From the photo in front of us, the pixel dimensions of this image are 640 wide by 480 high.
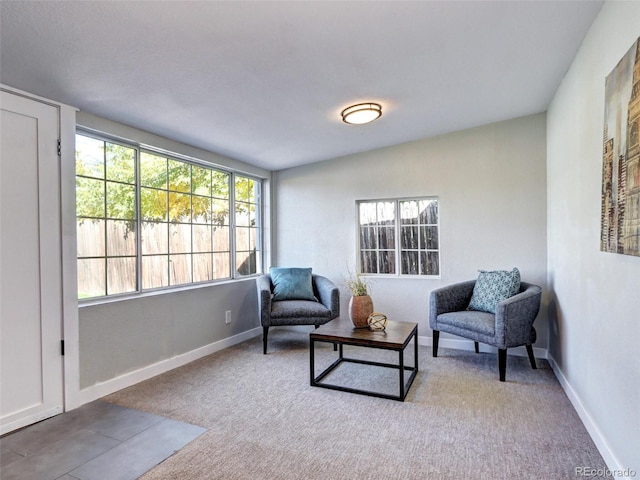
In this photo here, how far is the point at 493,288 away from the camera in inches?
131

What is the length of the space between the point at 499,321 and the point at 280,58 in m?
2.53

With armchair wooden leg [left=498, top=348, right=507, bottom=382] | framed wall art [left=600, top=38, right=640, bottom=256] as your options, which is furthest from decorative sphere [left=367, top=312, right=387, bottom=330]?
framed wall art [left=600, top=38, right=640, bottom=256]

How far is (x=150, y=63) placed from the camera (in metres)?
2.04

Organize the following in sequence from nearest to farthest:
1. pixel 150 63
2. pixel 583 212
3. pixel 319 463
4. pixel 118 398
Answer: pixel 319 463, pixel 150 63, pixel 583 212, pixel 118 398

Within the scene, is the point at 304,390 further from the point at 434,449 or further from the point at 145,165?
the point at 145,165

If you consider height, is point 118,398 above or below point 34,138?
below

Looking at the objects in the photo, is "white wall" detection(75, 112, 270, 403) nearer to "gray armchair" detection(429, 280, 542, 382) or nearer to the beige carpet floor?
the beige carpet floor

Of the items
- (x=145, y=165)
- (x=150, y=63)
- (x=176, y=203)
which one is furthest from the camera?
(x=176, y=203)

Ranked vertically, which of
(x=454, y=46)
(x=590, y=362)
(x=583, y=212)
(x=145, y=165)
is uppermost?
(x=454, y=46)

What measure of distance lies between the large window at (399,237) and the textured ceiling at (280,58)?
1.19 meters

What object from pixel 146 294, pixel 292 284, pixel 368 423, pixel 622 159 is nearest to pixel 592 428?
pixel 368 423

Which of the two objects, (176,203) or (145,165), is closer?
(145,165)

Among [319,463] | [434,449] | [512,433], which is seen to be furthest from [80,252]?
[512,433]

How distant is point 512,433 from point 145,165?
3468mm
